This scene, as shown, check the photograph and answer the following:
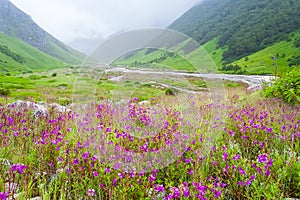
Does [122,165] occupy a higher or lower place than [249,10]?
lower

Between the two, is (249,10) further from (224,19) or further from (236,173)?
(236,173)

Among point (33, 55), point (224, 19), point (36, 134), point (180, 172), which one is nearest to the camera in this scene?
point (180, 172)

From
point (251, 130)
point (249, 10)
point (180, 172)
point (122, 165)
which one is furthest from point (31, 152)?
point (249, 10)

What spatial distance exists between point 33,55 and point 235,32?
481ft

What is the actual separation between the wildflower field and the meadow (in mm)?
13

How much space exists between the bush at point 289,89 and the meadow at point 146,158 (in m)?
2.32

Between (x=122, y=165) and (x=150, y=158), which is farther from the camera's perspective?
(x=150, y=158)

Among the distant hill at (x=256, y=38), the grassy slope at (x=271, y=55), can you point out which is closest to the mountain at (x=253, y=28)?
the distant hill at (x=256, y=38)

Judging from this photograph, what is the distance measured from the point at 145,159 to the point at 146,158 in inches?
1.0

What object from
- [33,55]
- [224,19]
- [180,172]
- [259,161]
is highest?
[224,19]

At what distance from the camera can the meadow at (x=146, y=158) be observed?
3.07m

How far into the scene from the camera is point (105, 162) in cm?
354

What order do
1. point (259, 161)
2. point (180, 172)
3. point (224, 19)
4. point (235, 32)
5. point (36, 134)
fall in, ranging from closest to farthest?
point (259, 161)
point (180, 172)
point (36, 134)
point (235, 32)
point (224, 19)

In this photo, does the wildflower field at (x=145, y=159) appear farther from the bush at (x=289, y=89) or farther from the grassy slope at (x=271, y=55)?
the grassy slope at (x=271, y=55)
